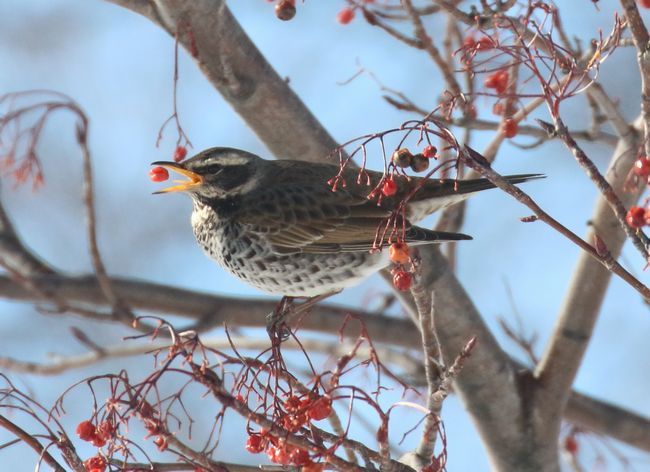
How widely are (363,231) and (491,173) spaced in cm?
214

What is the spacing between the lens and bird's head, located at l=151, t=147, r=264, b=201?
4477 millimetres

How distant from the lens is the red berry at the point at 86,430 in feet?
8.45

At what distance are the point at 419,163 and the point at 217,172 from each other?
222 centimetres

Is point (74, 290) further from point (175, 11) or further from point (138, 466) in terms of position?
point (138, 466)

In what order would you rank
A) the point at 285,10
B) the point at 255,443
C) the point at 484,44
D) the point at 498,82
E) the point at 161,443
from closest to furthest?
1. the point at 161,443
2. the point at 255,443
3. the point at 484,44
4. the point at 285,10
5. the point at 498,82

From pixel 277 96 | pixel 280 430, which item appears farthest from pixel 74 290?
pixel 280 430

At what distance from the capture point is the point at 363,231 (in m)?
4.33

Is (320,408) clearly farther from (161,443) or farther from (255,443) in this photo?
(161,443)

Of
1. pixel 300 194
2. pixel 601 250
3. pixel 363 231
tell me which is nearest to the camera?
pixel 601 250

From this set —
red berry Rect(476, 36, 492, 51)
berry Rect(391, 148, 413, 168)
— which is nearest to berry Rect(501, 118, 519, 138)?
red berry Rect(476, 36, 492, 51)

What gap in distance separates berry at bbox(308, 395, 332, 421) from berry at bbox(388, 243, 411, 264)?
1.81 ft

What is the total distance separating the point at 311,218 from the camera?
4.52 metres

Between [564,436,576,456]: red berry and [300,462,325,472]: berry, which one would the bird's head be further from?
[564,436,576,456]: red berry

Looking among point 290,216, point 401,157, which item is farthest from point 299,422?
point 290,216
